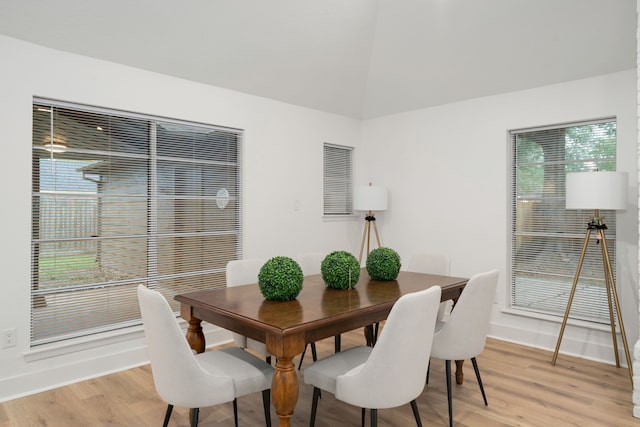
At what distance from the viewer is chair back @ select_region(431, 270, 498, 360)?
2.43 metres

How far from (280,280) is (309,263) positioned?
127 centimetres

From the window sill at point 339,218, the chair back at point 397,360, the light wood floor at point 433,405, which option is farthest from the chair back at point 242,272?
the window sill at point 339,218

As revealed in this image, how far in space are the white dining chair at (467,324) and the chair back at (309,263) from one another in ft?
4.28

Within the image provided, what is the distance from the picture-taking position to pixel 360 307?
221 cm

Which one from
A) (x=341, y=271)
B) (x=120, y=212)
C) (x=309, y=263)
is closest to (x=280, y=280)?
(x=341, y=271)

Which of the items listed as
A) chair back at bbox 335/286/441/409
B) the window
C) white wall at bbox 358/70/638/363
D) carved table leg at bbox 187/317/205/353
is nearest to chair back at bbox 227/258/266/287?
carved table leg at bbox 187/317/205/353

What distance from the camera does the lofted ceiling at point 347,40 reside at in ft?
10.3

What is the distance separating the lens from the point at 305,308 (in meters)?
2.21

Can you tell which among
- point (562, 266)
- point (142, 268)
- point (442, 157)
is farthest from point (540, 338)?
point (142, 268)

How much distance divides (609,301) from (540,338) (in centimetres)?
79

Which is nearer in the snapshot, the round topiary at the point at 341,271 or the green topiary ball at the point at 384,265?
A: the round topiary at the point at 341,271

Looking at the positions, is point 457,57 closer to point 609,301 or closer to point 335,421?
point 609,301

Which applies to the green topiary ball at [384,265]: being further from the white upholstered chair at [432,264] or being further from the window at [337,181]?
the window at [337,181]

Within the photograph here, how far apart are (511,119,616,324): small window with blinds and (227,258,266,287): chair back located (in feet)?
8.93
